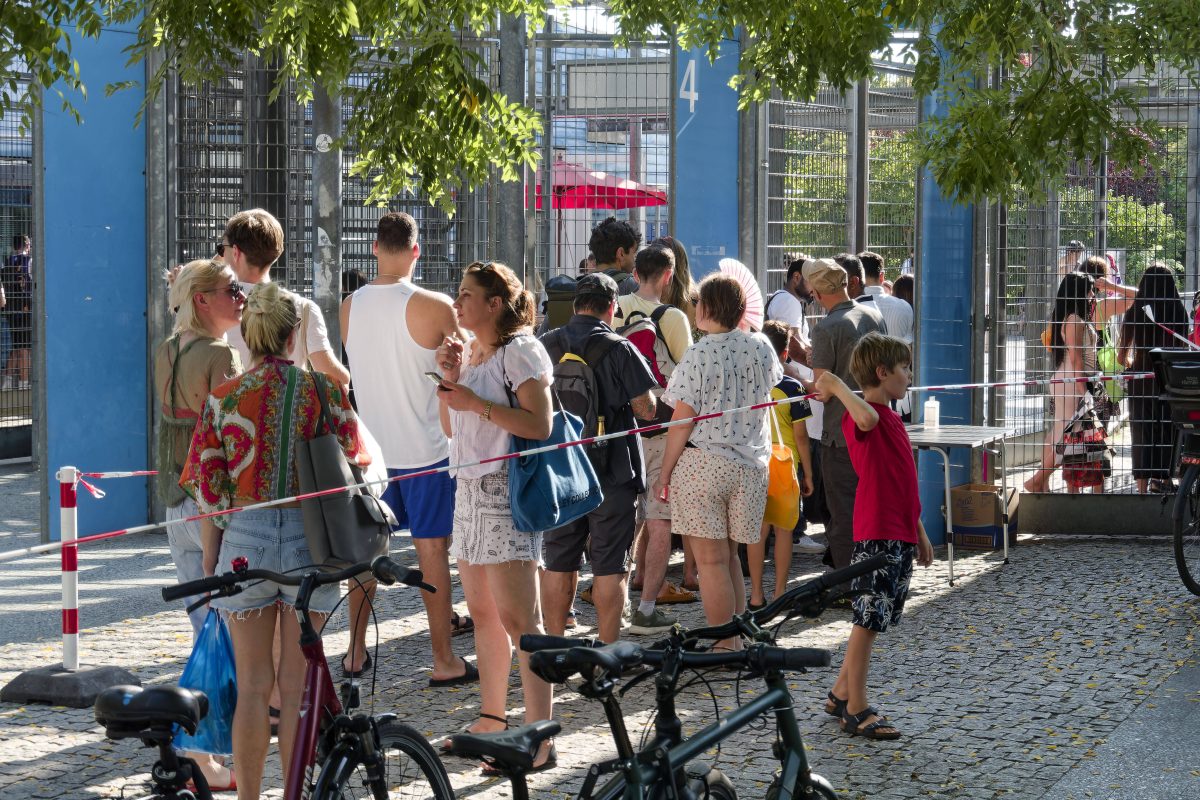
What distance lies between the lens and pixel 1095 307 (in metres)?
11.7

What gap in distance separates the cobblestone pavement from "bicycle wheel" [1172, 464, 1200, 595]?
0.15 m

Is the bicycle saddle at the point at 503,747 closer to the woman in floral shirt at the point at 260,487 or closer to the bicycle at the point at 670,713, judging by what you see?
the bicycle at the point at 670,713

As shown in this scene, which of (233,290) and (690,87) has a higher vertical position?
(690,87)

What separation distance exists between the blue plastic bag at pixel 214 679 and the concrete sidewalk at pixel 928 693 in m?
0.72

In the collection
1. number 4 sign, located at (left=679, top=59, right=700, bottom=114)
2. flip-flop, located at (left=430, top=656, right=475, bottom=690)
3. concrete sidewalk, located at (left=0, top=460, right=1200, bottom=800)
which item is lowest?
concrete sidewalk, located at (left=0, top=460, right=1200, bottom=800)

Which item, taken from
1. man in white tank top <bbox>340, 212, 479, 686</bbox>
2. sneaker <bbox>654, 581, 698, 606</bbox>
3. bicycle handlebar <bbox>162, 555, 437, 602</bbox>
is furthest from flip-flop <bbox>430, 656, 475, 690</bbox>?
bicycle handlebar <bbox>162, 555, 437, 602</bbox>

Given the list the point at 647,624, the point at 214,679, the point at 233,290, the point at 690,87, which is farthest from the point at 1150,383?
the point at 214,679

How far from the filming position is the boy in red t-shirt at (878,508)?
21.0 ft

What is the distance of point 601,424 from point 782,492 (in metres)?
1.49

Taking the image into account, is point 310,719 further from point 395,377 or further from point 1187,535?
point 1187,535

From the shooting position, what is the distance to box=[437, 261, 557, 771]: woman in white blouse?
5797 millimetres

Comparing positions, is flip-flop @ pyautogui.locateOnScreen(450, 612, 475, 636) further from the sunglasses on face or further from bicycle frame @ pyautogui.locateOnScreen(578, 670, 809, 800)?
bicycle frame @ pyautogui.locateOnScreen(578, 670, 809, 800)

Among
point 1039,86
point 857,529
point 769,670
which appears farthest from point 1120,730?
point 769,670

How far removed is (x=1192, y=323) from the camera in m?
11.8
